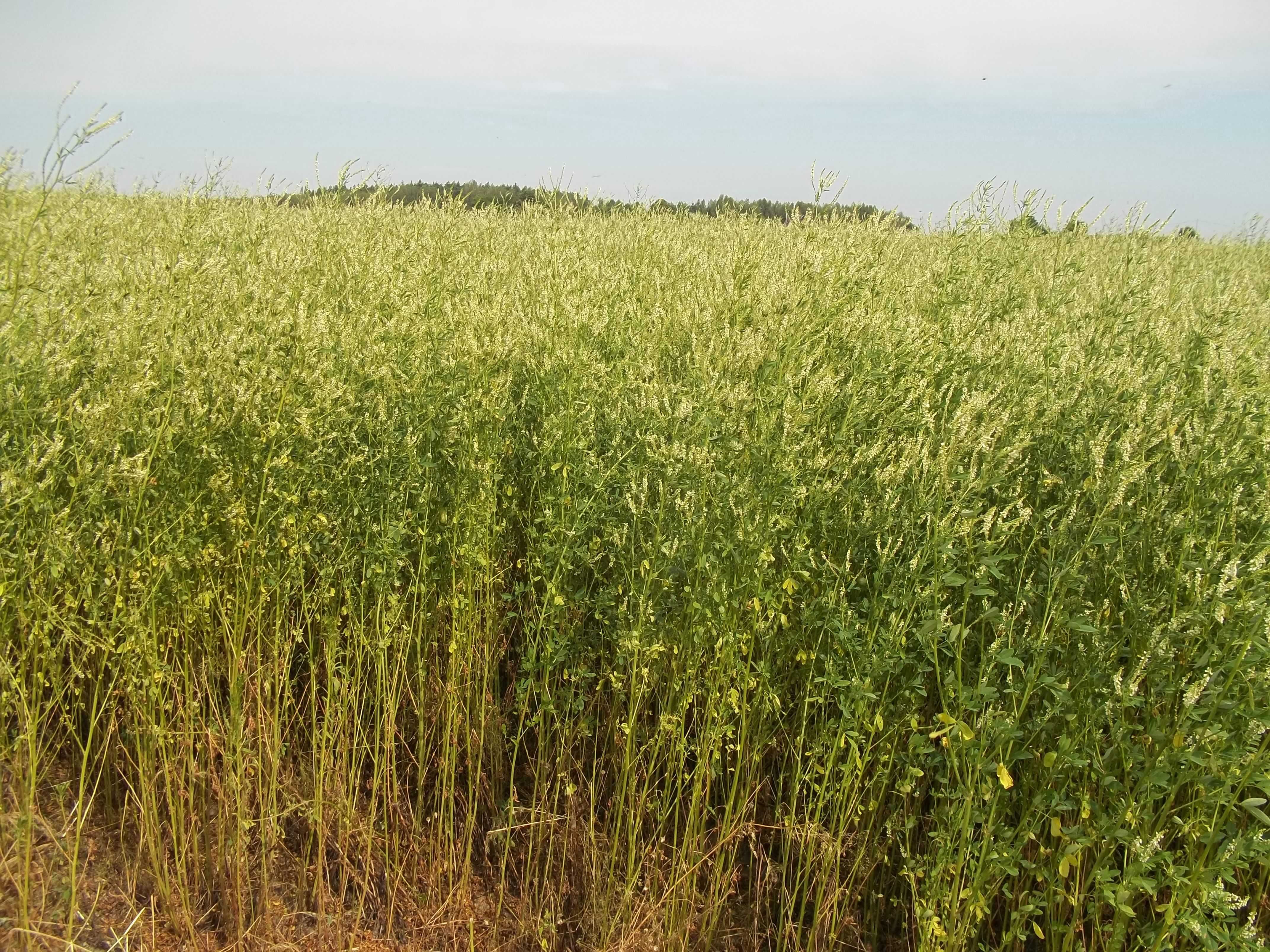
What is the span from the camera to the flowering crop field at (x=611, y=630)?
2.37 m

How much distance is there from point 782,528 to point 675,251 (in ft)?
Result: 11.9

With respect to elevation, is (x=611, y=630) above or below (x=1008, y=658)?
below

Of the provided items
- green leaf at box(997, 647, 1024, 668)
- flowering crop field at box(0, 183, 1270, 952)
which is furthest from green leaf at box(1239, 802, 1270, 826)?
green leaf at box(997, 647, 1024, 668)

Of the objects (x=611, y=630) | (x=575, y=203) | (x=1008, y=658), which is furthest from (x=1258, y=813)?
(x=575, y=203)

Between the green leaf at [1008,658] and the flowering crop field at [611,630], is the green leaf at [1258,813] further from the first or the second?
the green leaf at [1008,658]

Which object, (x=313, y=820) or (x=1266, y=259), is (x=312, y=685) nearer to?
(x=313, y=820)

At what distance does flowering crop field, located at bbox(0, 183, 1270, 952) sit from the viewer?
237cm

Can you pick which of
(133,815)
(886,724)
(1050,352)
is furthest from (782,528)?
(133,815)

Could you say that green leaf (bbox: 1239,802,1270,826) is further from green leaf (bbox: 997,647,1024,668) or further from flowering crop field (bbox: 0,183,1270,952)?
green leaf (bbox: 997,647,1024,668)

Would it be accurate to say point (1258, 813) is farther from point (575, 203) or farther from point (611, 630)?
point (575, 203)

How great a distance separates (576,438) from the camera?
2902mm

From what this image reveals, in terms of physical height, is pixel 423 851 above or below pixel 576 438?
below

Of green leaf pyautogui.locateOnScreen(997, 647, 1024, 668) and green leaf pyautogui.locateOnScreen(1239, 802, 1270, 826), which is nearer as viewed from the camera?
green leaf pyautogui.locateOnScreen(1239, 802, 1270, 826)

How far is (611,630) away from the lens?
2881 millimetres
